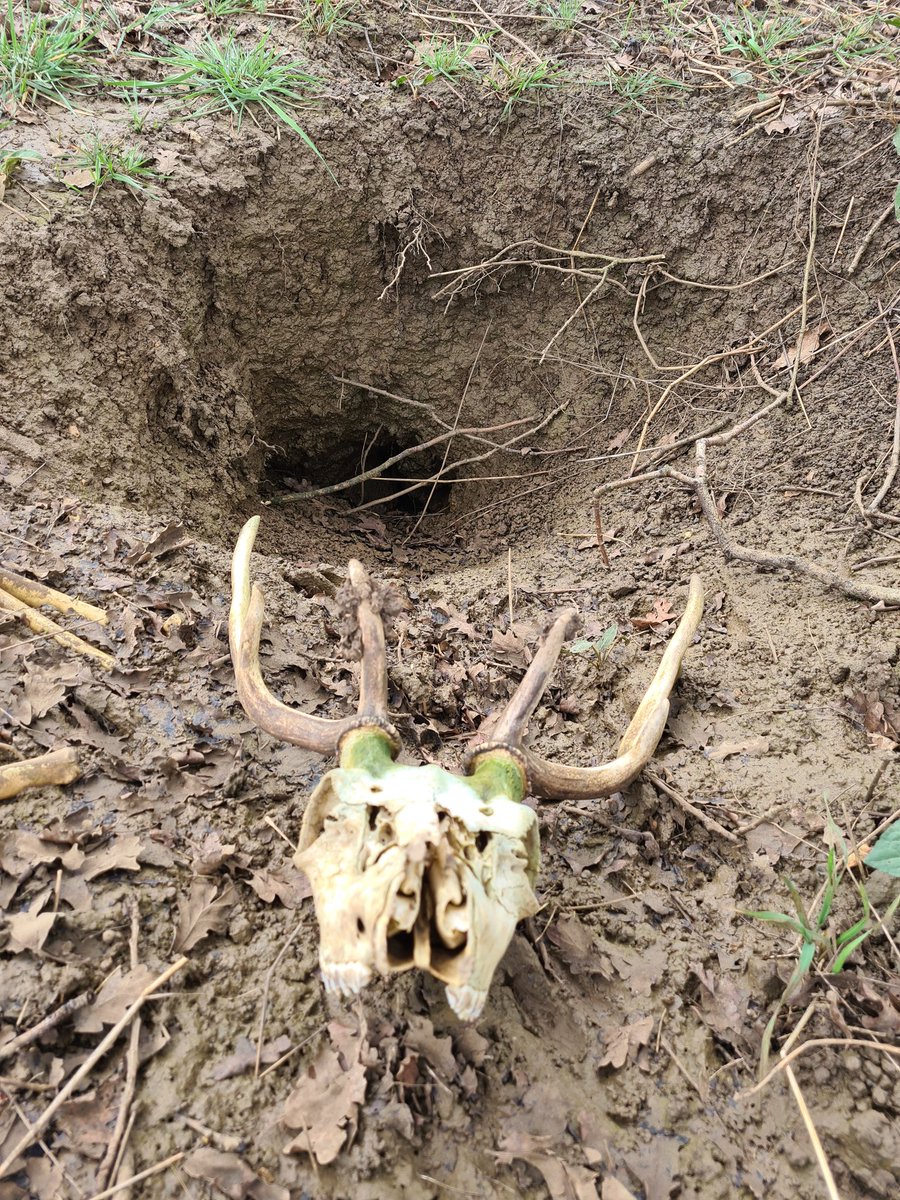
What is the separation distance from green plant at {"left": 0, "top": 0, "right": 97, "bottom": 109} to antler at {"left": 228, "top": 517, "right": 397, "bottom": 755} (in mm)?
3085

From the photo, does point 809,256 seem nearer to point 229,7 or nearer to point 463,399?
point 463,399

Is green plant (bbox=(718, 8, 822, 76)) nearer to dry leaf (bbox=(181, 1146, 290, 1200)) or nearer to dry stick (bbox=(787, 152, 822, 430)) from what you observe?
dry stick (bbox=(787, 152, 822, 430))

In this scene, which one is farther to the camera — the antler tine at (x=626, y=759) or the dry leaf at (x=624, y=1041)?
the antler tine at (x=626, y=759)

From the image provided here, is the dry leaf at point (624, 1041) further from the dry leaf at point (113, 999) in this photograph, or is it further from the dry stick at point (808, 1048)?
the dry leaf at point (113, 999)

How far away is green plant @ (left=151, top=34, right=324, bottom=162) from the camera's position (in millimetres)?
3736

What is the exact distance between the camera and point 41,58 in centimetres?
356

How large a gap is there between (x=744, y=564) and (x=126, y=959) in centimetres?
267

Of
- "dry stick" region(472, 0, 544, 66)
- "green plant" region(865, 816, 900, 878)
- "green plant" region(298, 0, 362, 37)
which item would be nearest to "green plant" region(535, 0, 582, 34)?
"dry stick" region(472, 0, 544, 66)

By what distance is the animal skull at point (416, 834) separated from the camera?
1358 mm

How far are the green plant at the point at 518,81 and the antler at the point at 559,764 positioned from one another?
11.3ft

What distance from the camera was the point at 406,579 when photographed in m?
3.77

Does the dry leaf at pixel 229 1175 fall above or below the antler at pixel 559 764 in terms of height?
below

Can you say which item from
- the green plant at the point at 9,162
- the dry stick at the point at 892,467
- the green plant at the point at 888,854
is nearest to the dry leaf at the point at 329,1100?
the green plant at the point at 888,854

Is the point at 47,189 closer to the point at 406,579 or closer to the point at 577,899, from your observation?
the point at 406,579
